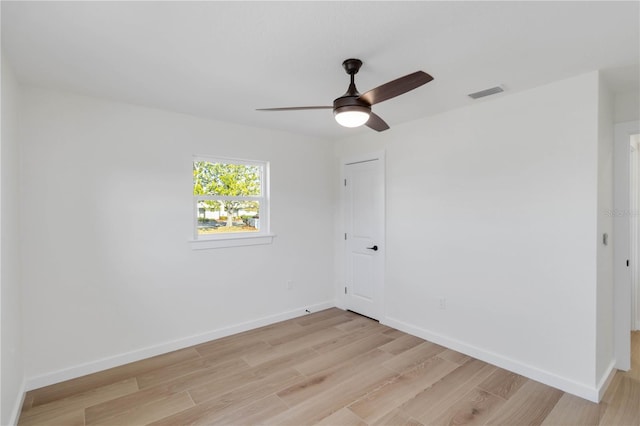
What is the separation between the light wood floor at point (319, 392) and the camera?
2178 millimetres

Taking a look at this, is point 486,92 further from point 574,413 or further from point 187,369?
point 187,369

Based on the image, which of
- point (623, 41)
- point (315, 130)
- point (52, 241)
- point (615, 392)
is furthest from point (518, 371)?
point (52, 241)

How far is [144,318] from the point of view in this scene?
120 inches

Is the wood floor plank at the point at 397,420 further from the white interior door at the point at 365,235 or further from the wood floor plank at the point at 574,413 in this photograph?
the white interior door at the point at 365,235

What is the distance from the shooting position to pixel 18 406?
2.22 metres

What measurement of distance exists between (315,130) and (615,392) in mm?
3713

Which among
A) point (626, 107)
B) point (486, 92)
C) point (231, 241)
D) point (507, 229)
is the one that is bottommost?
point (231, 241)

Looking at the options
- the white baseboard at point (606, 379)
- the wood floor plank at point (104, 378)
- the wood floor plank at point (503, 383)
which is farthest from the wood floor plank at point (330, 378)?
the white baseboard at point (606, 379)

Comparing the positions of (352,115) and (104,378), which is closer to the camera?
(352,115)

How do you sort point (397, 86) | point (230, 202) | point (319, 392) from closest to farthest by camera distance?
1. point (397, 86)
2. point (319, 392)
3. point (230, 202)

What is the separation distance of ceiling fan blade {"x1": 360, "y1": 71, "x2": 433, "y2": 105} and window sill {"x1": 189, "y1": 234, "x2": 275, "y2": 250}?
2293 millimetres

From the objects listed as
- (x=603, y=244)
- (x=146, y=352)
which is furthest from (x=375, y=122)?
(x=146, y=352)

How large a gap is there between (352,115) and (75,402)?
290 cm

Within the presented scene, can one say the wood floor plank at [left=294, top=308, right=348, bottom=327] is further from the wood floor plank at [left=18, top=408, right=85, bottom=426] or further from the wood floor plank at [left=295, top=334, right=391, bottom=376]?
the wood floor plank at [left=18, top=408, right=85, bottom=426]
